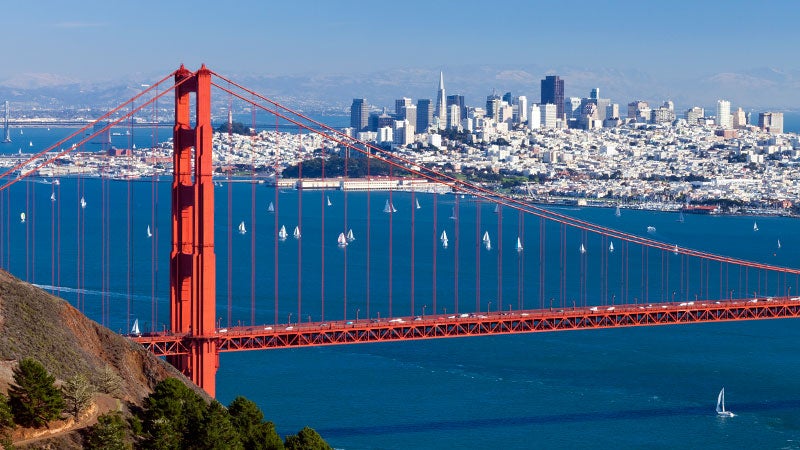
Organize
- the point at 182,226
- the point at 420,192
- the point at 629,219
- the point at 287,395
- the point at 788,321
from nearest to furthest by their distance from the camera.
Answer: the point at 182,226 → the point at 287,395 → the point at 788,321 → the point at 629,219 → the point at 420,192

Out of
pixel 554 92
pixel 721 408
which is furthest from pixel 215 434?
pixel 554 92

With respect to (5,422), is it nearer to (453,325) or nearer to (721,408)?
(453,325)

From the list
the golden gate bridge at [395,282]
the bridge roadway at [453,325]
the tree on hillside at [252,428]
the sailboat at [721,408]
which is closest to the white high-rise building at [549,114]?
the golden gate bridge at [395,282]

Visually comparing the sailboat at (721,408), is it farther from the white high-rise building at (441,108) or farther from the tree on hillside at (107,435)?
the white high-rise building at (441,108)

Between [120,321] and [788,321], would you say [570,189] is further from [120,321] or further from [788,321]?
[120,321]

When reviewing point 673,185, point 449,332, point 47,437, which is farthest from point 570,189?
point 47,437

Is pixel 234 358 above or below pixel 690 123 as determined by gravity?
below
